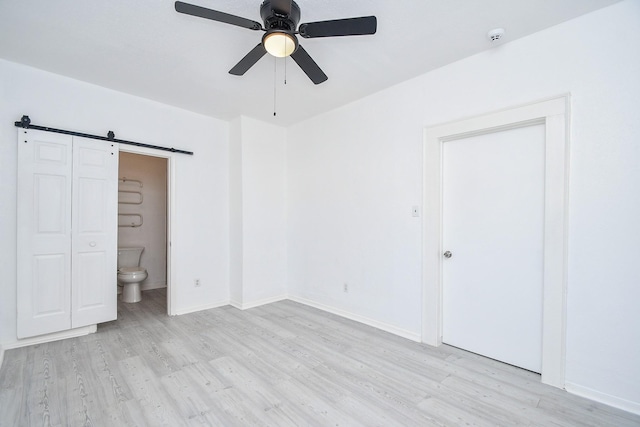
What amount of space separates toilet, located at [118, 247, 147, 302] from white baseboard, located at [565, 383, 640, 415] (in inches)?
196

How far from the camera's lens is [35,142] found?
2.82m

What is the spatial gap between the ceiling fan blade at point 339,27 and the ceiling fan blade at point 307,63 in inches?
5.9

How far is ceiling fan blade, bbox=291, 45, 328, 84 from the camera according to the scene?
6.40 ft

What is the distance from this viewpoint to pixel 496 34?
7.37ft

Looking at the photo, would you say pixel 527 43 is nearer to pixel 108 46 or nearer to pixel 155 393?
pixel 108 46

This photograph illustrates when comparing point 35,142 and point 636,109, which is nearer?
point 636,109

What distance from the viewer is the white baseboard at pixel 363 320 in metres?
3.00

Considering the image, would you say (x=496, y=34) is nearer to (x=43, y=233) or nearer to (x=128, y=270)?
(x=43, y=233)

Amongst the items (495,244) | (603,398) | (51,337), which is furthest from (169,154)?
(603,398)

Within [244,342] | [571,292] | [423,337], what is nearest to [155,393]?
[244,342]

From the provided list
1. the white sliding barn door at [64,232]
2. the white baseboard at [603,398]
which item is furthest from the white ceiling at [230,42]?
the white baseboard at [603,398]

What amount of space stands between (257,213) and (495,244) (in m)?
2.99

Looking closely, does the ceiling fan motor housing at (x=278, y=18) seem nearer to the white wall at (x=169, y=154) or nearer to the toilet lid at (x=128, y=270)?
the white wall at (x=169, y=154)

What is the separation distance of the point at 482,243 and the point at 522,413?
1.29 meters
